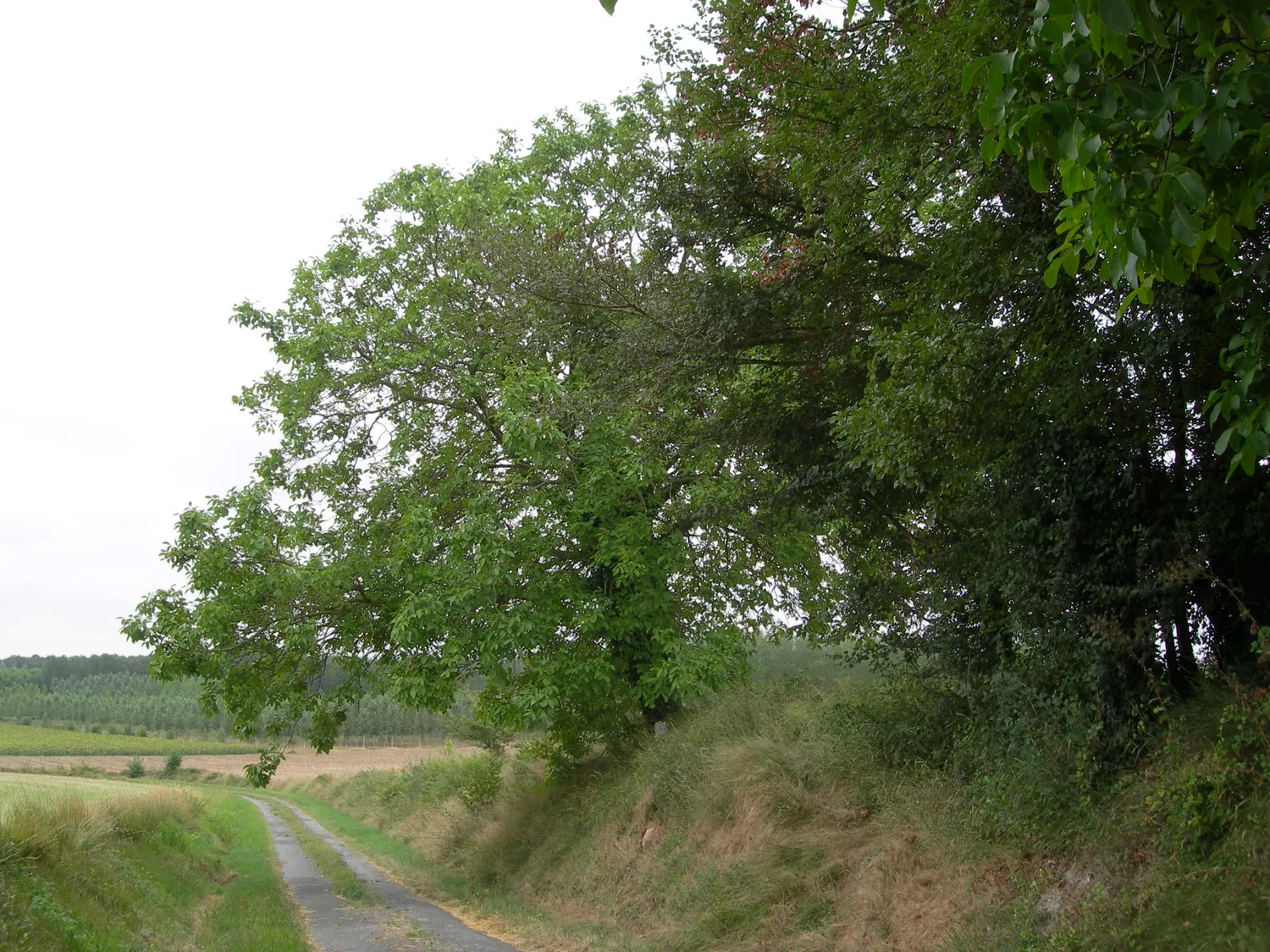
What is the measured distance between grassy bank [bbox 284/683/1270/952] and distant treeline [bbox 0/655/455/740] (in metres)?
77.4

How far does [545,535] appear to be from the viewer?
15.6 metres

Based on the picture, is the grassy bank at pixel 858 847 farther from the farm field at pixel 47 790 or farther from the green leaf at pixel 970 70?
the farm field at pixel 47 790

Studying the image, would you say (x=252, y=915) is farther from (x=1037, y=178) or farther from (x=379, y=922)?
(x=1037, y=178)

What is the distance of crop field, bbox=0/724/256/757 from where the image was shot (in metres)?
68.0

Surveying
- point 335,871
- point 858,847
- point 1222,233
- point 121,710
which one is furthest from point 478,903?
point 121,710

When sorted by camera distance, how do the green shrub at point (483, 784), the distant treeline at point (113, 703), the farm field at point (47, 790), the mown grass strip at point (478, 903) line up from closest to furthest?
the mown grass strip at point (478, 903) < the farm field at point (47, 790) < the green shrub at point (483, 784) < the distant treeline at point (113, 703)

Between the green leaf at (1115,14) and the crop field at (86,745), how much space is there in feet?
248

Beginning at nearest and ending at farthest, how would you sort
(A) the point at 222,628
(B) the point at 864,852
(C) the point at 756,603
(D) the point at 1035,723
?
(D) the point at 1035,723
(B) the point at 864,852
(A) the point at 222,628
(C) the point at 756,603

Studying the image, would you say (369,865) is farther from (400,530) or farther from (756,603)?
(756,603)

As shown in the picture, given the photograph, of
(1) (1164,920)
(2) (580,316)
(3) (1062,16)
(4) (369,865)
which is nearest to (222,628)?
(2) (580,316)

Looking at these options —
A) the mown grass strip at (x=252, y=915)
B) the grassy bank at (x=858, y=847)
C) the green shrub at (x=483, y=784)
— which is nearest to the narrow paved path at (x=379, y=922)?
the mown grass strip at (x=252, y=915)

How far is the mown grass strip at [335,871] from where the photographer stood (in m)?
16.4

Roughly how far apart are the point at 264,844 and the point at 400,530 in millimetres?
17610

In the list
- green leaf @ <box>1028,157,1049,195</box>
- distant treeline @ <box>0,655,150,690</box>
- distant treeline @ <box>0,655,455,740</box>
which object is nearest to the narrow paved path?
green leaf @ <box>1028,157,1049,195</box>
